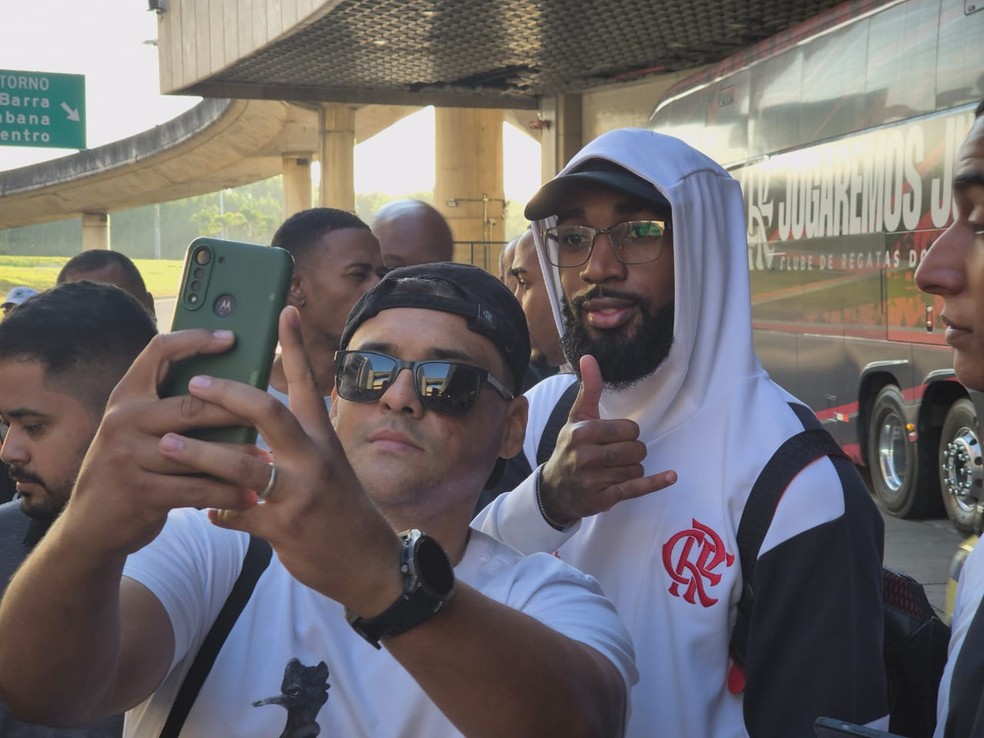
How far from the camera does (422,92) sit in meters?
21.6

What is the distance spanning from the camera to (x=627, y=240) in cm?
304

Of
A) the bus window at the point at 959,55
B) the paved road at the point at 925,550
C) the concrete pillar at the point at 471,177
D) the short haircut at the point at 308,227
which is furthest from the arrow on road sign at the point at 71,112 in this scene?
the short haircut at the point at 308,227

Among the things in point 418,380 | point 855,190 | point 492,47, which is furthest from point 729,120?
point 418,380

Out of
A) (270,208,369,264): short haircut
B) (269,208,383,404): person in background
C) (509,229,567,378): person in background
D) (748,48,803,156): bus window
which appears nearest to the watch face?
(269,208,383,404): person in background

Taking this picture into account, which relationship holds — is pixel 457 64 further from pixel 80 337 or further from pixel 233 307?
pixel 233 307

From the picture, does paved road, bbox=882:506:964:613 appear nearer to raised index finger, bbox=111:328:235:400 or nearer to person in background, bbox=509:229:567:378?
person in background, bbox=509:229:567:378

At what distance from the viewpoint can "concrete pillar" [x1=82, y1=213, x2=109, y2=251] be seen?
54656 mm

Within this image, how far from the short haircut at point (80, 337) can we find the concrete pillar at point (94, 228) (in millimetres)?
54432

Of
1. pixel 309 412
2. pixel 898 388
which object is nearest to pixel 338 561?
pixel 309 412

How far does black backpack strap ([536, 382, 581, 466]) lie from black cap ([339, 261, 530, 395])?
679mm

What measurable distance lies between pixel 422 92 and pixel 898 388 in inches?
511

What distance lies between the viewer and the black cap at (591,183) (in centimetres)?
299

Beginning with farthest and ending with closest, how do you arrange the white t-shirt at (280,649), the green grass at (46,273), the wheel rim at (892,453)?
1. the green grass at (46,273)
2. the wheel rim at (892,453)
3. the white t-shirt at (280,649)

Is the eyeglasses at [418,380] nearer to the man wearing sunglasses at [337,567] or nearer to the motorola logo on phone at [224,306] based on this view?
the man wearing sunglasses at [337,567]
